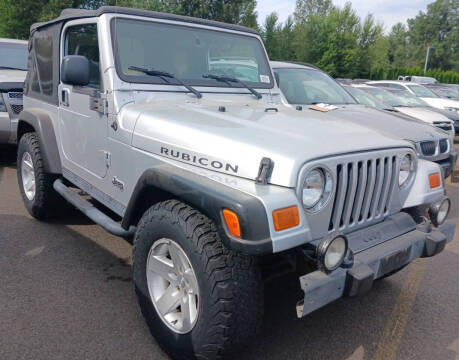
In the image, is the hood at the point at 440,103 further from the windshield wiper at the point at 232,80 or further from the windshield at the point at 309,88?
the windshield wiper at the point at 232,80

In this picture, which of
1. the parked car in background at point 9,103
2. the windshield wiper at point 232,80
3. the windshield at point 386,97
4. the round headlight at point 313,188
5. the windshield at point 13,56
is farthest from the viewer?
the windshield at point 386,97

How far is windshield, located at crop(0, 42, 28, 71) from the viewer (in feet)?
25.7

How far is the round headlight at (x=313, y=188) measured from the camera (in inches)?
83.4

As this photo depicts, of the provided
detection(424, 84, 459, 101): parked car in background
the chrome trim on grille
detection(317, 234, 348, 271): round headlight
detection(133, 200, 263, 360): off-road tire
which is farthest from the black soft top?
detection(424, 84, 459, 101): parked car in background

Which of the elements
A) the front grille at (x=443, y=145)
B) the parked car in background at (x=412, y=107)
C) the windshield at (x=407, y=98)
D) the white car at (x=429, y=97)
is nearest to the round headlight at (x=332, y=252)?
the front grille at (x=443, y=145)

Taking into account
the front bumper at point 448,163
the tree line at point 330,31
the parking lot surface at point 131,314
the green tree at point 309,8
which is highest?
the green tree at point 309,8

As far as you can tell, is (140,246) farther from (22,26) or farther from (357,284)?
(22,26)

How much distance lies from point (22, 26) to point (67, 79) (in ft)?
95.7

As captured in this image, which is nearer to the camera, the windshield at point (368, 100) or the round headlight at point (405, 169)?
the round headlight at point (405, 169)

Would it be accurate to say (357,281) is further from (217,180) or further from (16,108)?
(16,108)

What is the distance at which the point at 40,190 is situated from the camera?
417cm

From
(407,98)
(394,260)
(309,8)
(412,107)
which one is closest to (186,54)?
(394,260)

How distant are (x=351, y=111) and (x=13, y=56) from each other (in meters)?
6.26

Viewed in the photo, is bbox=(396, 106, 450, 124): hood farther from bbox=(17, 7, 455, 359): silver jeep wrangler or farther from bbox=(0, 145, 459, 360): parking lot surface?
bbox=(17, 7, 455, 359): silver jeep wrangler
